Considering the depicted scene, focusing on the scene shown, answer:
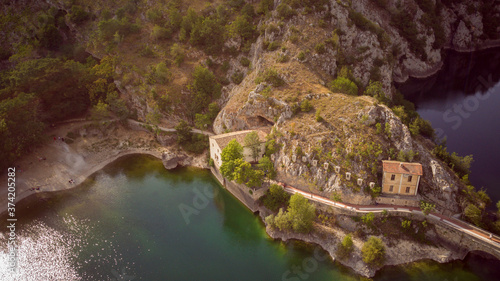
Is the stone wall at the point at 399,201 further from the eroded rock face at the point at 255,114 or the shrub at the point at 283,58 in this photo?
the shrub at the point at 283,58

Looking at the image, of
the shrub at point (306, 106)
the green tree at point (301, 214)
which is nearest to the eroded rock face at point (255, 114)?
the shrub at point (306, 106)

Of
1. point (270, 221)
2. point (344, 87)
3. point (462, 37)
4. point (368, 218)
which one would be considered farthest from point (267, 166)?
point (462, 37)

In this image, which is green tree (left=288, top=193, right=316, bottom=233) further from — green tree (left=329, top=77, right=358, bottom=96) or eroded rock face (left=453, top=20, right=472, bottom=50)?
eroded rock face (left=453, top=20, right=472, bottom=50)

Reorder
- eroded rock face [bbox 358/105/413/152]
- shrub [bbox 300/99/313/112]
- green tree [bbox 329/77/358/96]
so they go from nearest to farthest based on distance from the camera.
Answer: eroded rock face [bbox 358/105/413/152]
shrub [bbox 300/99/313/112]
green tree [bbox 329/77/358/96]

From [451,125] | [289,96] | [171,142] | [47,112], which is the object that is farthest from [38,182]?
[451,125]

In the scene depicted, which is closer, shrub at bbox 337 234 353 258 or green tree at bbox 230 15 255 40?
shrub at bbox 337 234 353 258

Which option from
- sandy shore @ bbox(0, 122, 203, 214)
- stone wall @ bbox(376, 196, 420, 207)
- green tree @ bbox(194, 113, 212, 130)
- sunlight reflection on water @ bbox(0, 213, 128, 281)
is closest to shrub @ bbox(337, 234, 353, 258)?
stone wall @ bbox(376, 196, 420, 207)

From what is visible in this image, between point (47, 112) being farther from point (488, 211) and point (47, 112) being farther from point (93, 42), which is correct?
point (488, 211)
